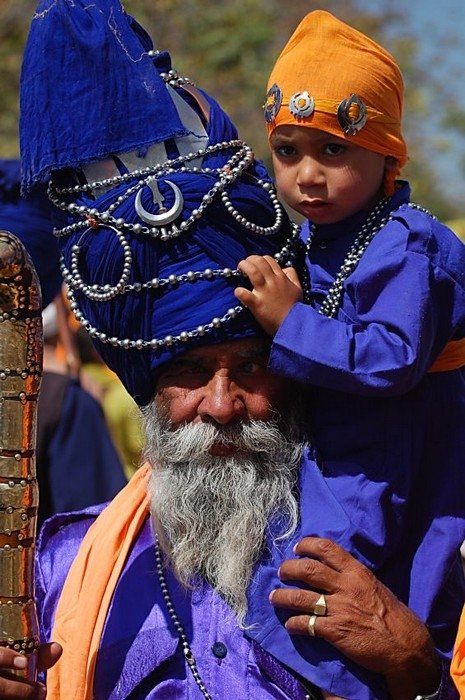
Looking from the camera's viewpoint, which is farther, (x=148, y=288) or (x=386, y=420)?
(x=148, y=288)

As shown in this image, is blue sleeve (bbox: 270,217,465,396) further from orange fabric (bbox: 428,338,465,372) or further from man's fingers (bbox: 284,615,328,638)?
man's fingers (bbox: 284,615,328,638)

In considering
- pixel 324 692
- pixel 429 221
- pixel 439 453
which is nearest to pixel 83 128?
pixel 429 221

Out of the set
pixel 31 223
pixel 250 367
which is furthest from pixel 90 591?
pixel 31 223

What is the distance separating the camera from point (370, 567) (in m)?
3.34

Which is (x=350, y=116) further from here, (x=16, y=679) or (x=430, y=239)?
(x=16, y=679)

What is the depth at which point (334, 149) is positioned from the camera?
10.9 ft

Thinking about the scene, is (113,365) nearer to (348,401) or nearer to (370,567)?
(348,401)

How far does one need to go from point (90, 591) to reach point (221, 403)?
63 cm

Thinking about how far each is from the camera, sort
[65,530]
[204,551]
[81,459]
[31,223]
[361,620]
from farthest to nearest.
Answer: [81,459] < [31,223] < [65,530] < [204,551] < [361,620]

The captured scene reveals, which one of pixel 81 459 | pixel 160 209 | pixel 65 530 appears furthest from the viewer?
pixel 81 459

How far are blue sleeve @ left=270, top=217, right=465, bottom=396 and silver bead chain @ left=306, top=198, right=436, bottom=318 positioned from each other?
0.19ft

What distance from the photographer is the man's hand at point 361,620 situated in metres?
3.25

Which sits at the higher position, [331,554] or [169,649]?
[331,554]

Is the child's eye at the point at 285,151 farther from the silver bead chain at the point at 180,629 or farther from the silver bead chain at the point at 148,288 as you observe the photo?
the silver bead chain at the point at 180,629
